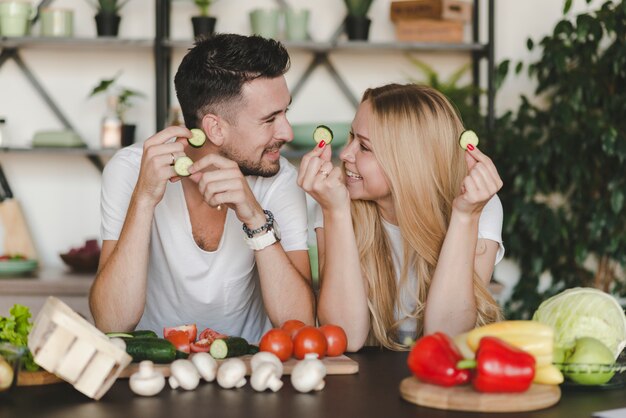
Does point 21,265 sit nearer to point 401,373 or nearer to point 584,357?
point 401,373

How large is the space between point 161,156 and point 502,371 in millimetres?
1032

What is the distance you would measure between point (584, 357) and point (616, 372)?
100mm

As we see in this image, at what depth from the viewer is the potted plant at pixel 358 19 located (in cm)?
402

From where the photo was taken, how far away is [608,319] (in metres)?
1.74

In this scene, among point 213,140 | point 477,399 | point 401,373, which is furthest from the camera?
point 213,140

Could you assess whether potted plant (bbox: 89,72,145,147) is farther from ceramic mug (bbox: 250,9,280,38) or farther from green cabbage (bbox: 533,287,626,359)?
green cabbage (bbox: 533,287,626,359)

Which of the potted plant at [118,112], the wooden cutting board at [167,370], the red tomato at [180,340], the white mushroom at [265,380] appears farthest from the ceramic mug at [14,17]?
the white mushroom at [265,380]

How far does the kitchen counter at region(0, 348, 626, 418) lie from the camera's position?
1.40m

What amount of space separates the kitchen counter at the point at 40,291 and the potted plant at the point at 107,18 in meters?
1.14

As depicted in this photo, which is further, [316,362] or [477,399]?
[316,362]

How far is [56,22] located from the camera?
13.0 ft

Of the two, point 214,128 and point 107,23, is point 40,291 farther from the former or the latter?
point 214,128

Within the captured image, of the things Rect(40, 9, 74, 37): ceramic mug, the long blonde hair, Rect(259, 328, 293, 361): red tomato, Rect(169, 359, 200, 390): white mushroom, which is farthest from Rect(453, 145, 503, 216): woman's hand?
Rect(40, 9, 74, 37): ceramic mug

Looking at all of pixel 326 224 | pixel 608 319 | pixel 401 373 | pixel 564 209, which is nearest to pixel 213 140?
pixel 326 224
